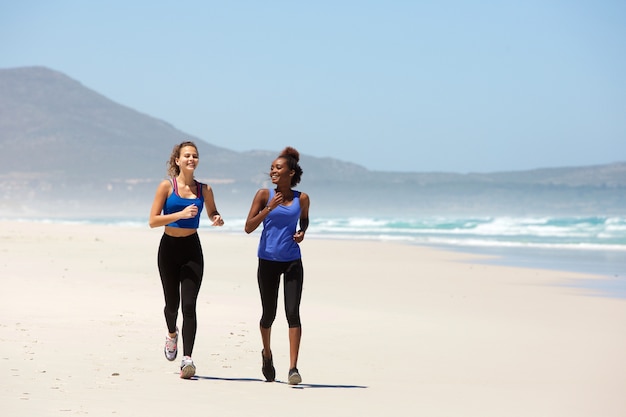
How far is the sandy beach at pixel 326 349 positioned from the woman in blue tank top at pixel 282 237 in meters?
0.36

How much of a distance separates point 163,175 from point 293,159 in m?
147

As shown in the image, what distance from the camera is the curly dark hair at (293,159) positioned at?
24.6ft

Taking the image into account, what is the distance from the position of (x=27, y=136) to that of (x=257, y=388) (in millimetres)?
178515

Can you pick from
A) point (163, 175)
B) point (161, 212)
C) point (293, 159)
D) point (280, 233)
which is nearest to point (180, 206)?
point (161, 212)

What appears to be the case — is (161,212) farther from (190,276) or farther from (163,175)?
(163,175)

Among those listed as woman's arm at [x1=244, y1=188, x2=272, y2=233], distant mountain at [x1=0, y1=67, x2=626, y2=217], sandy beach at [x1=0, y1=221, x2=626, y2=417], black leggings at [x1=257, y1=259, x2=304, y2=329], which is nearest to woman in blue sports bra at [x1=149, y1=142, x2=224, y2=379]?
woman's arm at [x1=244, y1=188, x2=272, y2=233]

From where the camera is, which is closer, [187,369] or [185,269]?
[187,369]

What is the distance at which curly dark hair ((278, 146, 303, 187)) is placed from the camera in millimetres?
7508

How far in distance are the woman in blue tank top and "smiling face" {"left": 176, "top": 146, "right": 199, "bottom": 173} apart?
491 millimetres

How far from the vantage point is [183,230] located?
7570 millimetres

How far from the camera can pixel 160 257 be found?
7.68 meters

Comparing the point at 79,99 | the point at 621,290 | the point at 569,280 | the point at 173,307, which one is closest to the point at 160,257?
the point at 173,307

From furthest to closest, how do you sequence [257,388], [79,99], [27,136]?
[79,99], [27,136], [257,388]

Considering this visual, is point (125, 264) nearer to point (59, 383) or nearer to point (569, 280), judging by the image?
point (569, 280)
